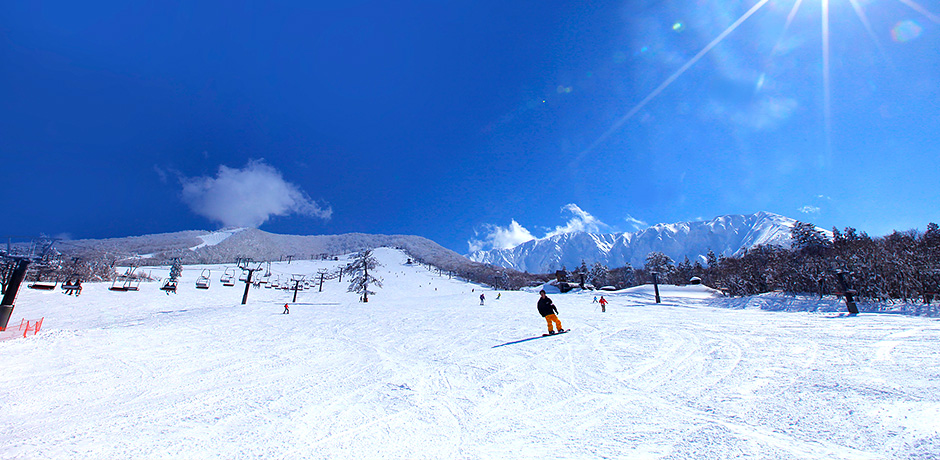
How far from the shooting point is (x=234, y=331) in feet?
46.6

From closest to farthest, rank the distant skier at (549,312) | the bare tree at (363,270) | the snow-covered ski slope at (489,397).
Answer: the snow-covered ski slope at (489,397)
the distant skier at (549,312)
the bare tree at (363,270)

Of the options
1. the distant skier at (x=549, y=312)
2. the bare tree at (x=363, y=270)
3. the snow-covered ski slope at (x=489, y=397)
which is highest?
the bare tree at (x=363, y=270)

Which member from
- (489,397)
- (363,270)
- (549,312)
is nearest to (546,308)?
(549,312)

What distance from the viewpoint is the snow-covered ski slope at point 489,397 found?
3975 mm

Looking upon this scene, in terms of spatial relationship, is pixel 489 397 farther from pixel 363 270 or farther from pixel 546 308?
pixel 363 270

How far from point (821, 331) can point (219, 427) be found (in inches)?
669

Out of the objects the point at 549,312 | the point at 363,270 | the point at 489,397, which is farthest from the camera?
the point at 363,270

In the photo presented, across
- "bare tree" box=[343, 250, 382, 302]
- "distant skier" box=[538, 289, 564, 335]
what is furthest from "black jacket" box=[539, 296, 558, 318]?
"bare tree" box=[343, 250, 382, 302]

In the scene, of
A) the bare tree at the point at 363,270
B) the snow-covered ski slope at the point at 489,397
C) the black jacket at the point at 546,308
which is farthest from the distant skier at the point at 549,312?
the bare tree at the point at 363,270

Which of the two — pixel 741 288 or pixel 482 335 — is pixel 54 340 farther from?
pixel 741 288

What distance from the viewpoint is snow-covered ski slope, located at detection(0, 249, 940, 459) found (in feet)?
13.0

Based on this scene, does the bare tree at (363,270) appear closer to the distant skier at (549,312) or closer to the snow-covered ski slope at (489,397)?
the snow-covered ski slope at (489,397)

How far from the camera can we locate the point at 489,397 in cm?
585

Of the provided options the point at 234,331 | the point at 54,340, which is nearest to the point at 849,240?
the point at 234,331
